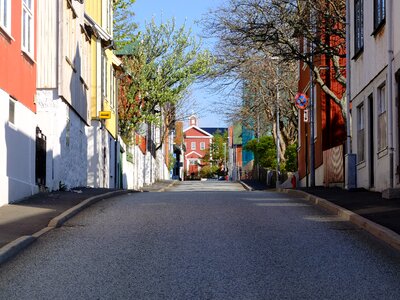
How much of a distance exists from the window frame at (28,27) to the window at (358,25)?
8.62 m

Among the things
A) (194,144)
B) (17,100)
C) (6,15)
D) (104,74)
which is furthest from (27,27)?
(194,144)

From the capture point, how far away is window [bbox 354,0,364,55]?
21000 millimetres

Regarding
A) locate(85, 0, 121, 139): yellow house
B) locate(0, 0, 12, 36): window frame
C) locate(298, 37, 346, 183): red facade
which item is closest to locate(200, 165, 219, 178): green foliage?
locate(85, 0, 121, 139): yellow house

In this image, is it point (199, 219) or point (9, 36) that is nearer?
point (199, 219)

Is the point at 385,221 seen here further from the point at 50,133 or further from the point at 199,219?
the point at 50,133

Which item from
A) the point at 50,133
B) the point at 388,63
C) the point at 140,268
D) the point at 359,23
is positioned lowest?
the point at 140,268

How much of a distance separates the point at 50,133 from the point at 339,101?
10.9 m

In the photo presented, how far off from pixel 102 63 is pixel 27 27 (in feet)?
45.3

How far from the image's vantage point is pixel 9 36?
1528 centimetres

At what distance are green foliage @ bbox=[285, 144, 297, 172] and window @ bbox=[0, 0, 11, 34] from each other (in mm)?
31619

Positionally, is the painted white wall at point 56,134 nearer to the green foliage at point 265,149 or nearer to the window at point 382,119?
the window at point 382,119

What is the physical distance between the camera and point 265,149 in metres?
57.0

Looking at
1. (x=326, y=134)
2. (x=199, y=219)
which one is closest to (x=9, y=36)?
(x=199, y=219)

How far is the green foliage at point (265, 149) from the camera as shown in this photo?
5600 centimetres
